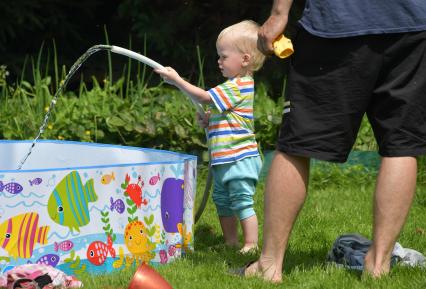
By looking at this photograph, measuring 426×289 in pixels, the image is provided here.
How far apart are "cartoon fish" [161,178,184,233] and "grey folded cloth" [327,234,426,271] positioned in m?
0.68

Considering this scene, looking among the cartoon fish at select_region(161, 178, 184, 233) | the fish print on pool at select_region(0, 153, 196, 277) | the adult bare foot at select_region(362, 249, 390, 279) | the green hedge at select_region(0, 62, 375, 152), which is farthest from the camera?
the green hedge at select_region(0, 62, 375, 152)

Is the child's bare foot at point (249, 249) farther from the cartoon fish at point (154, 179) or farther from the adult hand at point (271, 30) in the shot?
the adult hand at point (271, 30)

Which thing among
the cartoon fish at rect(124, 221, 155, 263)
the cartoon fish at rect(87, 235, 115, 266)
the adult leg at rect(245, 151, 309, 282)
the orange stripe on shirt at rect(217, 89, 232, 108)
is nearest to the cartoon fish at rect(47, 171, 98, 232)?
the cartoon fish at rect(87, 235, 115, 266)

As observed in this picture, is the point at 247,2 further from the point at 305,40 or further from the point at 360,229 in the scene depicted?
the point at 305,40

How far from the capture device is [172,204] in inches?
157

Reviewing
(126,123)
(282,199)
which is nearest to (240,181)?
(282,199)

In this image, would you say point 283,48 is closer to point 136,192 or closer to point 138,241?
point 136,192

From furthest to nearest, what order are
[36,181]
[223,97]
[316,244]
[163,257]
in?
[316,244] → [223,97] → [163,257] → [36,181]

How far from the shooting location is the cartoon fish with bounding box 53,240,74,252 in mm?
3621

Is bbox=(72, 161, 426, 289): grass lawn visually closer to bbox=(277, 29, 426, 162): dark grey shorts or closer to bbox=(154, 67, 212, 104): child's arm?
bbox=(277, 29, 426, 162): dark grey shorts

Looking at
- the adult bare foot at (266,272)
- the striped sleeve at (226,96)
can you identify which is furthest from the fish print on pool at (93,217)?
the adult bare foot at (266,272)

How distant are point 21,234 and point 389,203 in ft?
4.59

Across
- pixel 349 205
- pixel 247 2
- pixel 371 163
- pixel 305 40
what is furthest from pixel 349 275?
pixel 247 2

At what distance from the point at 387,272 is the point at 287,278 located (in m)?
0.39
